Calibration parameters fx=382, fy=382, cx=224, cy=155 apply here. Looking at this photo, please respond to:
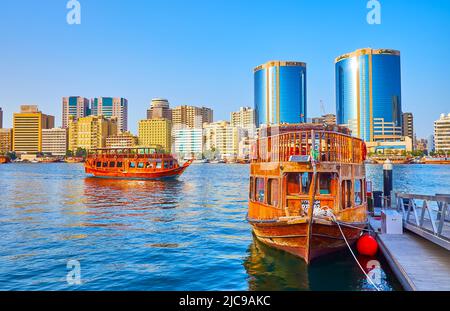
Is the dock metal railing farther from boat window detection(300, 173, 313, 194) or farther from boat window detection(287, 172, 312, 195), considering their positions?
boat window detection(287, 172, 312, 195)

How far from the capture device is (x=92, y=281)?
13.7 metres

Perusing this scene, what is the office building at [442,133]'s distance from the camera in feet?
625

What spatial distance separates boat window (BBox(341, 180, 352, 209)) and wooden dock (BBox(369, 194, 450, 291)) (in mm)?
2161

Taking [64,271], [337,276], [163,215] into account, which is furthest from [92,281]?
[163,215]

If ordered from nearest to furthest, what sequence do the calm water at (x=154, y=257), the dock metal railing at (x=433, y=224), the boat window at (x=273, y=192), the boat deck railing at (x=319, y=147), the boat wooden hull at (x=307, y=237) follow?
the calm water at (x=154, y=257) → the dock metal railing at (x=433, y=224) → the boat wooden hull at (x=307, y=237) → the boat deck railing at (x=319, y=147) → the boat window at (x=273, y=192)

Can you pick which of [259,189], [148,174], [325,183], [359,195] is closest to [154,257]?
[259,189]

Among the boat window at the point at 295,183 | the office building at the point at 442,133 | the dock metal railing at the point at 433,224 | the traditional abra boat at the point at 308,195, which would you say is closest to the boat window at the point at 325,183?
the traditional abra boat at the point at 308,195

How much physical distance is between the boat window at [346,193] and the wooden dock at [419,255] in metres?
2.16

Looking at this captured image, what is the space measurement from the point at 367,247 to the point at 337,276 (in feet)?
10.4

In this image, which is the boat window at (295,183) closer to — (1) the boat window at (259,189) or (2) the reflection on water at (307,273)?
(1) the boat window at (259,189)

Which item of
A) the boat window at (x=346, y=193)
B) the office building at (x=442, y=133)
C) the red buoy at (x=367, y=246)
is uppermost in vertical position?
the office building at (x=442, y=133)

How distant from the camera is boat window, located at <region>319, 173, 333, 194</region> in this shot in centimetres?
1639

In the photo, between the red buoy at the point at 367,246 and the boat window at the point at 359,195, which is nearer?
the red buoy at the point at 367,246
